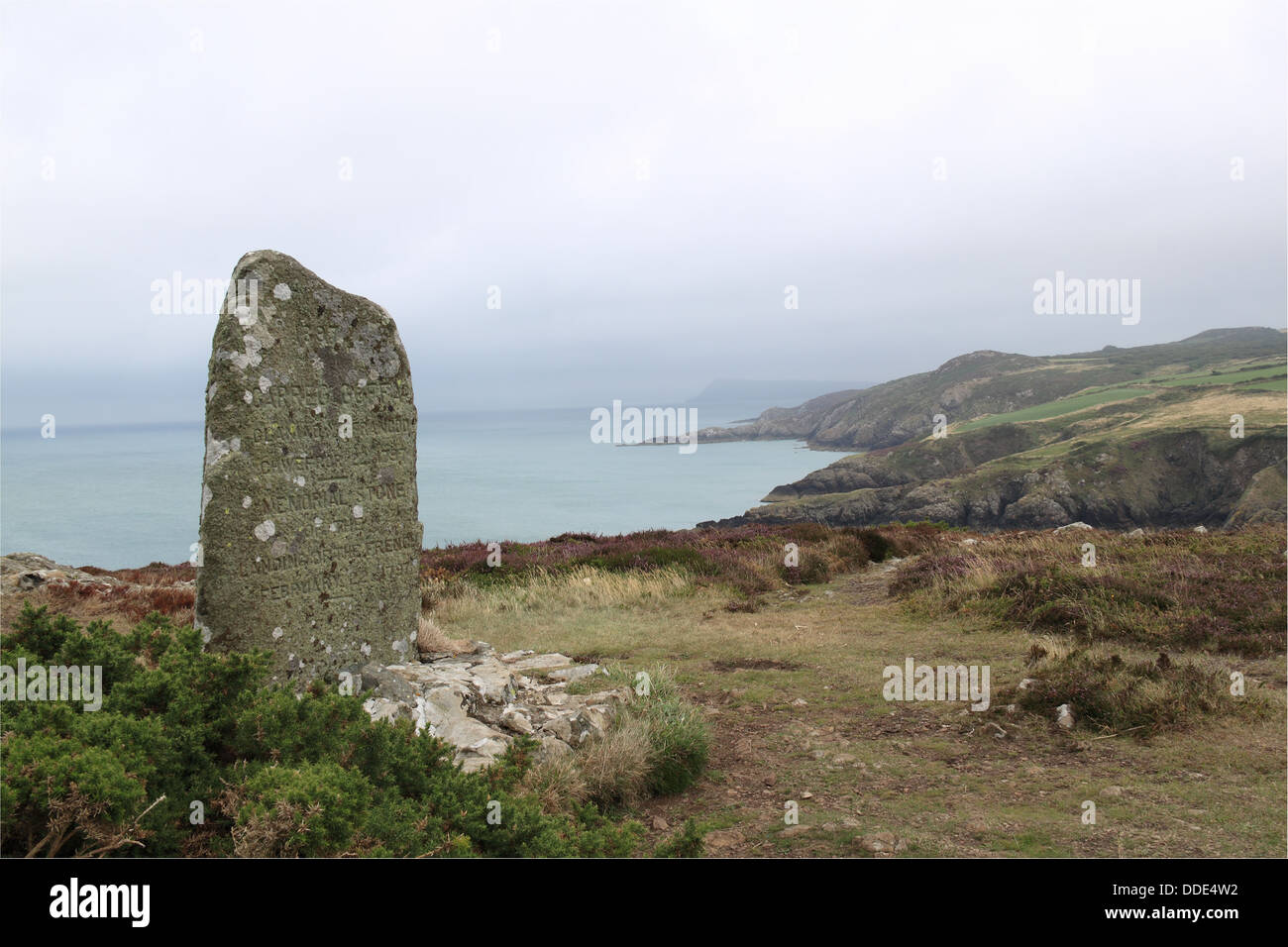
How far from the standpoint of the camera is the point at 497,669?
7.79m

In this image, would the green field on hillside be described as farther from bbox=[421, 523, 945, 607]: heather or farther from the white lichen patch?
the white lichen patch

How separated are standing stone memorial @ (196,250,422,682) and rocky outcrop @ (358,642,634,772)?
0.73 metres

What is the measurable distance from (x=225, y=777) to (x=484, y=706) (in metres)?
3.18

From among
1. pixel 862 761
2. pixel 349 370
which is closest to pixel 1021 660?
pixel 862 761

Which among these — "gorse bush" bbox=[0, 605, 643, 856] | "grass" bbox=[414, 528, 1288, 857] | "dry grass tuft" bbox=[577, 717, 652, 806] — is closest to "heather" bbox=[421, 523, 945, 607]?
"grass" bbox=[414, 528, 1288, 857]

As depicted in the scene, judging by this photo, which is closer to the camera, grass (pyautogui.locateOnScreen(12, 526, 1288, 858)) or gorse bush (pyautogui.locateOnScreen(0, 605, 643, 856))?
gorse bush (pyautogui.locateOnScreen(0, 605, 643, 856))

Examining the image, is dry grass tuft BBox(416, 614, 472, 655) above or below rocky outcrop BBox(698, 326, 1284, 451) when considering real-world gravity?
below

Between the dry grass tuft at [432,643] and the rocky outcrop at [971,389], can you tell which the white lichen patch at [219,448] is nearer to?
the dry grass tuft at [432,643]

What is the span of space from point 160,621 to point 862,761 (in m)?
5.65

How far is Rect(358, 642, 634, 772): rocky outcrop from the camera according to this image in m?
5.81

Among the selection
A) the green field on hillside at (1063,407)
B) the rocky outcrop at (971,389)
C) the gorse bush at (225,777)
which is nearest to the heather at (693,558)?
the gorse bush at (225,777)

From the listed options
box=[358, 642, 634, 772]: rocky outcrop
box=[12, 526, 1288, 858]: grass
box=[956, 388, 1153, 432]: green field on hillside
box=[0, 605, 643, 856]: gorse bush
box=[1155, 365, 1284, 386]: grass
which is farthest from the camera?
box=[956, 388, 1153, 432]: green field on hillside

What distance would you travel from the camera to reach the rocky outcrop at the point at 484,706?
19.1 feet
